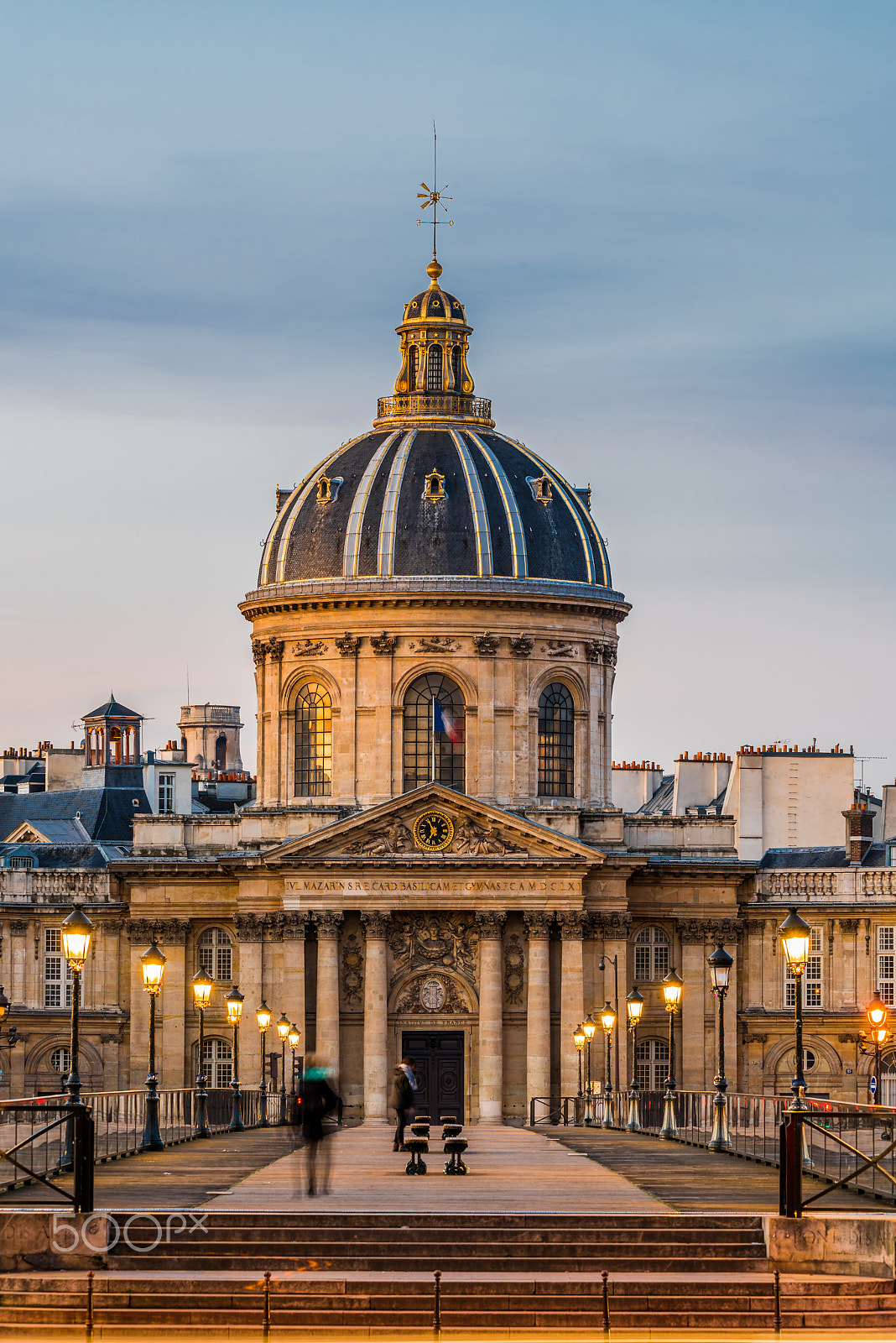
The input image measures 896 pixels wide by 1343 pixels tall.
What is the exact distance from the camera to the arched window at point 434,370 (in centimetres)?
9219

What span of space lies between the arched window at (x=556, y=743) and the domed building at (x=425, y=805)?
9cm

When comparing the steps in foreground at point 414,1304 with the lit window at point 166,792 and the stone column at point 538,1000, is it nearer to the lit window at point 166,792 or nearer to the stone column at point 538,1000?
the stone column at point 538,1000

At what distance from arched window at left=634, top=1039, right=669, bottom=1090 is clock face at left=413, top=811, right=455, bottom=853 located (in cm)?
1038

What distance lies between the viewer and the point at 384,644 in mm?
86250

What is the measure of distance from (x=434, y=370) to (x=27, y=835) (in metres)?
25.2

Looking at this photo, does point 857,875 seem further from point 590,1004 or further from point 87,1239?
point 87,1239

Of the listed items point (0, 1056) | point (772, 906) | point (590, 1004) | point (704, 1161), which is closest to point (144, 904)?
point (0, 1056)

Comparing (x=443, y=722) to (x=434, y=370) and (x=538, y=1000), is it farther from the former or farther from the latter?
(x=434, y=370)

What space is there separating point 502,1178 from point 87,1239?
32.4 ft

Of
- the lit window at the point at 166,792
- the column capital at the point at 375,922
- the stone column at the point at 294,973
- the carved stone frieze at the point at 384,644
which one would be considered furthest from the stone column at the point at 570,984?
the lit window at the point at 166,792

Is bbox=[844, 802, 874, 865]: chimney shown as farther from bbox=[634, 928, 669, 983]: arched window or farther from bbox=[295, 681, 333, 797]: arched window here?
bbox=[295, 681, 333, 797]: arched window

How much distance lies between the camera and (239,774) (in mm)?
134250

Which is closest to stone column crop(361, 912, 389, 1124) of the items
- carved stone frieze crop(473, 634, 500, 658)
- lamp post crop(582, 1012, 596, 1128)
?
lamp post crop(582, 1012, 596, 1128)

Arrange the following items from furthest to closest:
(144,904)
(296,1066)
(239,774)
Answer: (239,774)
(144,904)
(296,1066)
